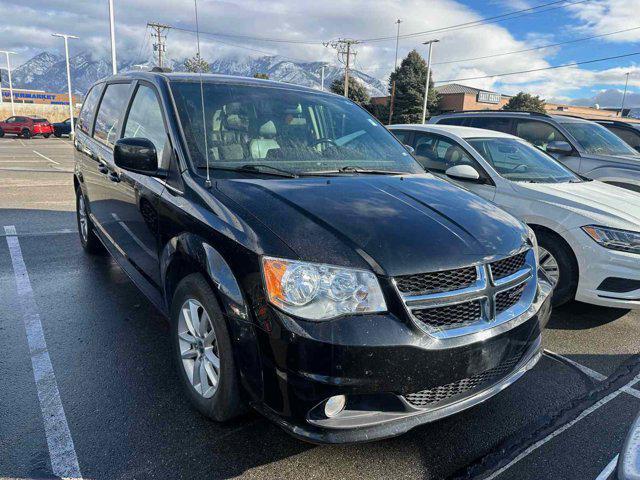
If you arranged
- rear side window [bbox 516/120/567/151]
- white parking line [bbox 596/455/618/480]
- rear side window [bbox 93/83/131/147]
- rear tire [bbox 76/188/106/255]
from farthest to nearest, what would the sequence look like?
rear side window [bbox 516/120/567/151] → rear tire [bbox 76/188/106/255] → rear side window [bbox 93/83/131/147] → white parking line [bbox 596/455/618/480]

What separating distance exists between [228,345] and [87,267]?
3562mm

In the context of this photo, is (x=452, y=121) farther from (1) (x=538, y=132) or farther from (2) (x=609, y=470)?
(2) (x=609, y=470)

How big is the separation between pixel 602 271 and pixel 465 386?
92.3 inches

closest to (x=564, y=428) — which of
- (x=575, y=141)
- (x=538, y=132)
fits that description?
(x=575, y=141)

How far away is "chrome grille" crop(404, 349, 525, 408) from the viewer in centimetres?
206

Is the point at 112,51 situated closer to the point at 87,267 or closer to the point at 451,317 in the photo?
the point at 87,267

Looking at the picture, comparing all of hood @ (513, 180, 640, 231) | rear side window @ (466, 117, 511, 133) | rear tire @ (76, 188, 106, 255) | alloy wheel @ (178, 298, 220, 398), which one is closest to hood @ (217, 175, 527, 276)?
alloy wheel @ (178, 298, 220, 398)

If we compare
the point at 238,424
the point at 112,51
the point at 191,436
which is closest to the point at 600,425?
the point at 238,424

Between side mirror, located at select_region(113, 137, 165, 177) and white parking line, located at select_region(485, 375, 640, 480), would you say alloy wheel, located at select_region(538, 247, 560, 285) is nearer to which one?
white parking line, located at select_region(485, 375, 640, 480)

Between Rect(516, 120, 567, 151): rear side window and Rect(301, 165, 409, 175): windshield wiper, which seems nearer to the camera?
Rect(301, 165, 409, 175): windshield wiper

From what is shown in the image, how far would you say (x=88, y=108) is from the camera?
5.01 metres

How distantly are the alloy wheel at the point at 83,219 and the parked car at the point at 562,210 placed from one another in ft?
13.1

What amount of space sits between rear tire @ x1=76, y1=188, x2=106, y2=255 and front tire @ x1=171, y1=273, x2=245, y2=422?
9.65ft

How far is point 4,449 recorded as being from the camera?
89.2 inches
